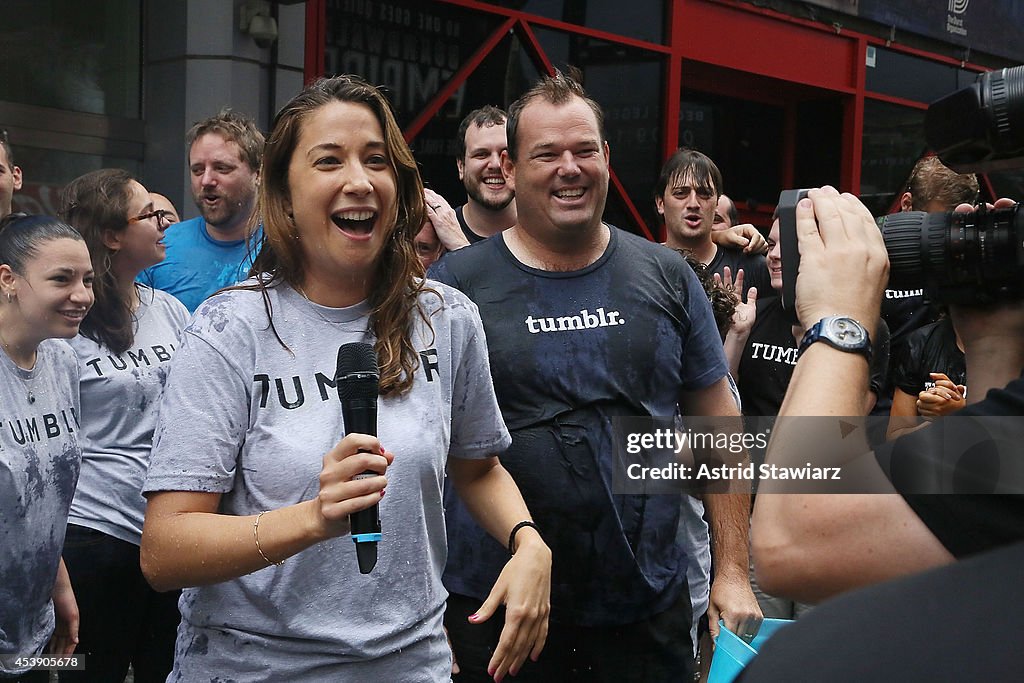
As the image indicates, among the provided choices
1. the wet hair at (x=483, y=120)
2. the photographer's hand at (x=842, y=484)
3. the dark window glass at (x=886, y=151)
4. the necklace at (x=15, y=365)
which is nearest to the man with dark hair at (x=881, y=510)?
the photographer's hand at (x=842, y=484)

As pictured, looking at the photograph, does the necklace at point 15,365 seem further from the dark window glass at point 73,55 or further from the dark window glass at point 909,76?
the dark window glass at point 909,76

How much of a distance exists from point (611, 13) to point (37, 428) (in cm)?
773

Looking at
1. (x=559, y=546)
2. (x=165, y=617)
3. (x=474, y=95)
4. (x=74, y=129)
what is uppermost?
(x=474, y=95)

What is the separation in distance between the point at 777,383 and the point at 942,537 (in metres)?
4.05

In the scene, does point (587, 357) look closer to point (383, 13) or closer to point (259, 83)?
point (259, 83)

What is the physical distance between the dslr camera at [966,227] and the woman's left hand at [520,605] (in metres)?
1.01

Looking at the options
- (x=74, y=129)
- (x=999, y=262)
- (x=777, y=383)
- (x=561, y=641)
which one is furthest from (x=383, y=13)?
(x=999, y=262)

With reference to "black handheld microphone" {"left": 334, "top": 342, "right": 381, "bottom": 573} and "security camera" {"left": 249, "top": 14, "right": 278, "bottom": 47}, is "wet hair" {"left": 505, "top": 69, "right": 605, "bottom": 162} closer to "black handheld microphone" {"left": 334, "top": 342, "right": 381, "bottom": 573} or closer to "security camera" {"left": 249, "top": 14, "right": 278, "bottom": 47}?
"black handheld microphone" {"left": 334, "top": 342, "right": 381, "bottom": 573}

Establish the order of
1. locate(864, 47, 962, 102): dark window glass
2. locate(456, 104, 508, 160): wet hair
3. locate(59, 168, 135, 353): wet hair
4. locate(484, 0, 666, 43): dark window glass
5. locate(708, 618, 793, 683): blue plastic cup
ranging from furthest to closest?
locate(864, 47, 962, 102): dark window glass
locate(484, 0, 666, 43): dark window glass
locate(456, 104, 508, 160): wet hair
locate(59, 168, 135, 353): wet hair
locate(708, 618, 793, 683): blue plastic cup

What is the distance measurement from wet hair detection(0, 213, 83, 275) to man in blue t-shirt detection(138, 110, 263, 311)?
101 cm

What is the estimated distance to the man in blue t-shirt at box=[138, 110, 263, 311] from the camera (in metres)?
5.02

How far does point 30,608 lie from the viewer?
3482 millimetres

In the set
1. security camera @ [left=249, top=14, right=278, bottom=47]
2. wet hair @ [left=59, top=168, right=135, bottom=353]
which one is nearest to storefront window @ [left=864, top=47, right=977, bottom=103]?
security camera @ [left=249, top=14, right=278, bottom=47]

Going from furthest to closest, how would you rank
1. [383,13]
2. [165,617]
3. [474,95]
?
[474,95] < [383,13] < [165,617]
